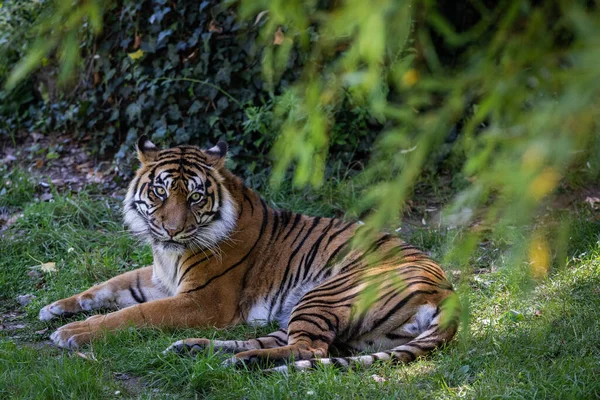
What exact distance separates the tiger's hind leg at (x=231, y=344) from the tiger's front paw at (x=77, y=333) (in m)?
0.59

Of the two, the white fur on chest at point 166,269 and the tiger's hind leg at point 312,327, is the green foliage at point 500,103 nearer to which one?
the tiger's hind leg at point 312,327

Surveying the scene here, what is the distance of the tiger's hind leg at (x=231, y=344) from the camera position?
4453mm

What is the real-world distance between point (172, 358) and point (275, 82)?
3.47m

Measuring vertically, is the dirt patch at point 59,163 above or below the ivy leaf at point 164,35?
below

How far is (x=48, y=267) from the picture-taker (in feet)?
20.0

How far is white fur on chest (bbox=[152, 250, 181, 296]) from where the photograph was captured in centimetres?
536

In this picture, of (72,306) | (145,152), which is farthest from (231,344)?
(145,152)

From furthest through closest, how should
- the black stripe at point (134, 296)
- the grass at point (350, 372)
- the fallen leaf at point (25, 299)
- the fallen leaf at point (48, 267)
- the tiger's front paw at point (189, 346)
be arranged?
the fallen leaf at point (48, 267) → the fallen leaf at point (25, 299) → the black stripe at point (134, 296) → the tiger's front paw at point (189, 346) → the grass at point (350, 372)

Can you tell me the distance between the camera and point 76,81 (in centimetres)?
866

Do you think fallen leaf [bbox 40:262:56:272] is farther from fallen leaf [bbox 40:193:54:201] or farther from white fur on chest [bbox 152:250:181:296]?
fallen leaf [bbox 40:193:54:201]

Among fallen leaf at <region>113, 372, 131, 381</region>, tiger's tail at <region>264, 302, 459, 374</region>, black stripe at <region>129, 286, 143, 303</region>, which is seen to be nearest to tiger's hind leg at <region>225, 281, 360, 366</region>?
tiger's tail at <region>264, 302, 459, 374</region>

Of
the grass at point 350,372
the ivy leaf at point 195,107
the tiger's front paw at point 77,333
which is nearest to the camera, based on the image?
the grass at point 350,372

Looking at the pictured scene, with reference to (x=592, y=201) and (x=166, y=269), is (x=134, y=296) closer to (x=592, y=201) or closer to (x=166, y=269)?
(x=166, y=269)

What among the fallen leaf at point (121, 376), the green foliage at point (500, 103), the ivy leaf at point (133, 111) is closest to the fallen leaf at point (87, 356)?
the fallen leaf at point (121, 376)
